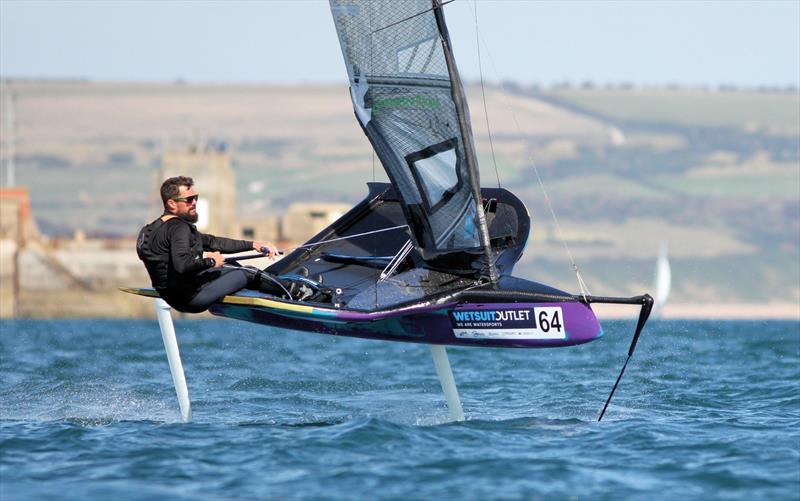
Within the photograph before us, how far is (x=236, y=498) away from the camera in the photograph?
834 cm

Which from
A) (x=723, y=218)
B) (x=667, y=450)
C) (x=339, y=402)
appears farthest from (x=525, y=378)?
(x=723, y=218)

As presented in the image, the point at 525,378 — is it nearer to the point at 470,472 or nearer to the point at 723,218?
the point at 470,472

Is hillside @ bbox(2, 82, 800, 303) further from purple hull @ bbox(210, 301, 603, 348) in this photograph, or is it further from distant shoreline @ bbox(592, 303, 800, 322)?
purple hull @ bbox(210, 301, 603, 348)

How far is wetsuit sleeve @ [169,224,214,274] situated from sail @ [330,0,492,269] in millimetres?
2019

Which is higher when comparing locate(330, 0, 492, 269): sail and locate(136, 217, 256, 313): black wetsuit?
locate(330, 0, 492, 269): sail

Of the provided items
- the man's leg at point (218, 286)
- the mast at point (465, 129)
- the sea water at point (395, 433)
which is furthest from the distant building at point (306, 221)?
the mast at point (465, 129)

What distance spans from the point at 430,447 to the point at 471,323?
5.88 ft

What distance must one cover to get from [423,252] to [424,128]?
42.5 inches

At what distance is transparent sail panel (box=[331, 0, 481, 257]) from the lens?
39.3 feet

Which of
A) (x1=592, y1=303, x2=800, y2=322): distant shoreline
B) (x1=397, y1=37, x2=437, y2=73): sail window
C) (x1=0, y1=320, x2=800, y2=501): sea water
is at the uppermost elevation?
(x1=397, y1=37, x2=437, y2=73): sail window

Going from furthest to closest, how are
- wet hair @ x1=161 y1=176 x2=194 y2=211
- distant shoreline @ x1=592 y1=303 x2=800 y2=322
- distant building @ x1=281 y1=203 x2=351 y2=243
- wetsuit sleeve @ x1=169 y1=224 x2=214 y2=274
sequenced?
distant shoreline @ x1=592 y1=303 x2=800 y2=322 → distant building @ x1=281 y1=203 x2=351 y2=243 → wet hair @ x1=161 y1=176 x2=194 y2=211 → wetsuit sleeve @ x1=169 y1=224 x2=214 y2=274

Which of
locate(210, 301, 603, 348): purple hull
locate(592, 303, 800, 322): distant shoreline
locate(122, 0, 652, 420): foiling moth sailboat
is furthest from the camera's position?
locate(592, 303, 800, 322): distant shoreline

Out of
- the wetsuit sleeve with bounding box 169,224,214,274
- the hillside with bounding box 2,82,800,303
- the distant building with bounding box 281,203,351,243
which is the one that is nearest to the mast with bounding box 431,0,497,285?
the wetsuit sleeve with bounding box 169,224,214,274

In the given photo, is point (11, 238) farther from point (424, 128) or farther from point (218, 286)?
point (424, 128)
